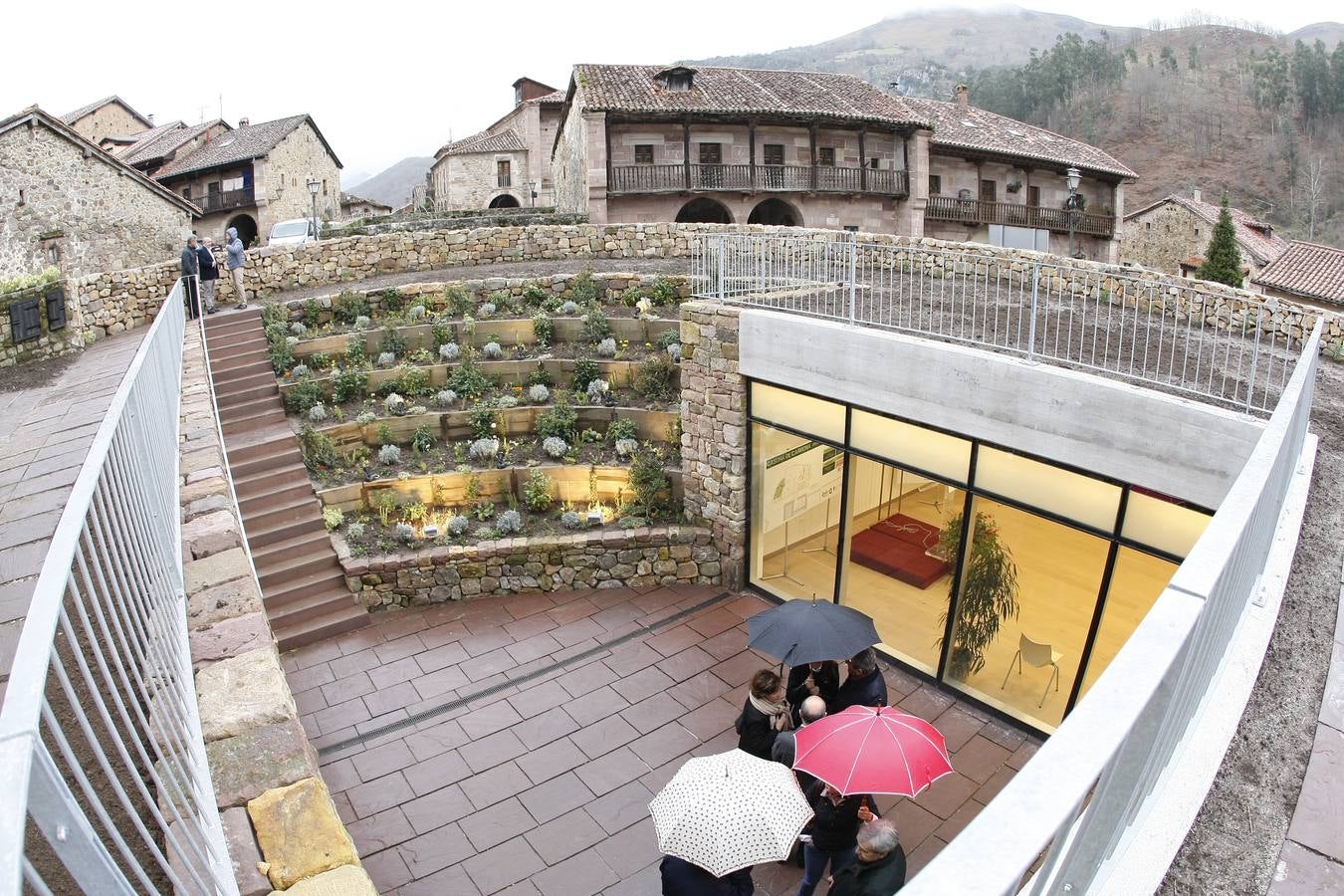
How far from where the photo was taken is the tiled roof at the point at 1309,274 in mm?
25125

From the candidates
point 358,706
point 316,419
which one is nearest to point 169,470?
point 358,706

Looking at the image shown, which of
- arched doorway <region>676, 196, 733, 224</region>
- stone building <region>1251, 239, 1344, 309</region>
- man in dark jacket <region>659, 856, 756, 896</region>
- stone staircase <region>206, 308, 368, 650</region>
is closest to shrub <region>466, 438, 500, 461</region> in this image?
stone staircase <region>206, 308, 368, 650</region>

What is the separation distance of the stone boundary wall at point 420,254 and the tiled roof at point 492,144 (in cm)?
2511

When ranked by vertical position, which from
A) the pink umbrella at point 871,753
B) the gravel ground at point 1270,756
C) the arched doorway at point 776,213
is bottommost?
the pink umbrella at point 871,753

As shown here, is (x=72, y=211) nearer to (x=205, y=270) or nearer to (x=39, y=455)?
(x=205, y=270)

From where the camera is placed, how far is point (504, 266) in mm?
19766

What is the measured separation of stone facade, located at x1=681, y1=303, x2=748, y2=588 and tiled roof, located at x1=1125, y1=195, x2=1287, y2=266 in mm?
30053

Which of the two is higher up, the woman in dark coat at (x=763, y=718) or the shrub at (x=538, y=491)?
the shrub at (x=538, y=491)

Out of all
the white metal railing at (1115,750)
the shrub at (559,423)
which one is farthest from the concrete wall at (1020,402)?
the white metal railing at (1115,750)

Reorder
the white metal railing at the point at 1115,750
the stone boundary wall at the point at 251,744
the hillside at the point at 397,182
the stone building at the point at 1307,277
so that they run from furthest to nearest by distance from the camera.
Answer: the hillside at the point at 397,182 < the stone building at the point at 1307,277 < the stone boundary wall at the point at 251,744 < the white metal railing at the point at 1115,750

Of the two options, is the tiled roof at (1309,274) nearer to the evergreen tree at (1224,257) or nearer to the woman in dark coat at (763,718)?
the evergreen tree at (1224,257)

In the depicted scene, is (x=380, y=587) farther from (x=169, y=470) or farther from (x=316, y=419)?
(x=169, y=470)

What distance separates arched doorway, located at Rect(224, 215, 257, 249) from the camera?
37.8 meters

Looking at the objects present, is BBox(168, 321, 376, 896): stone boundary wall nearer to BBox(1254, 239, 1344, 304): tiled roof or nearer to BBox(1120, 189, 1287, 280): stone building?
BBox(1254, 239, 1344, 304): tiled roof
